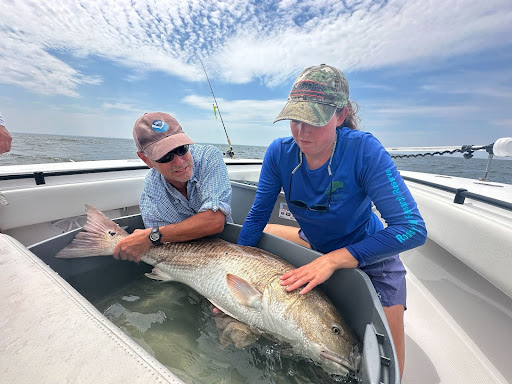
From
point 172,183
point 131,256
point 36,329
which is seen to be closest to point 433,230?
point 172,183

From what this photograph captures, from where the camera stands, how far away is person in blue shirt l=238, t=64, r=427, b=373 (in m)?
1.34

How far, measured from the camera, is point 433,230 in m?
2.20

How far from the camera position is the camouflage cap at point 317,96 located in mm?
1360

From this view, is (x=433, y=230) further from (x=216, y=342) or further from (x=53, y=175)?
(x=53, y=175)

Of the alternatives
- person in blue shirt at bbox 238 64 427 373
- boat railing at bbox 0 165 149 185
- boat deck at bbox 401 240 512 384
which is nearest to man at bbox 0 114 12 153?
boat railing at bbox 0 165 149 185

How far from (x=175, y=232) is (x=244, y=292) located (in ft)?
2.33

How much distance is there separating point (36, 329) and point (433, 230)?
257 cm

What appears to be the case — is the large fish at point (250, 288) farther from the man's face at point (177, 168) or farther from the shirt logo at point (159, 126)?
the shirt logo at point (159, 126)

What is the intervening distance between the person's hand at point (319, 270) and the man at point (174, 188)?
750mm

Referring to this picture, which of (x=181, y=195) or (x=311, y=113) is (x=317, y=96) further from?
(x=181, y=195)

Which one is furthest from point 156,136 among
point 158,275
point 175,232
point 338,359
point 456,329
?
point 456,329

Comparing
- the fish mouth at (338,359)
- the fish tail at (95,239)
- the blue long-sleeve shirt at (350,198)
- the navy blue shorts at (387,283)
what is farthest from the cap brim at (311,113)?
the fish tail at (95,239)

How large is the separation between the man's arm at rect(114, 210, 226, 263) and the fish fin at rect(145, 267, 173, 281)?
162 mm

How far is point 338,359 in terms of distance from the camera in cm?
Result: 113
